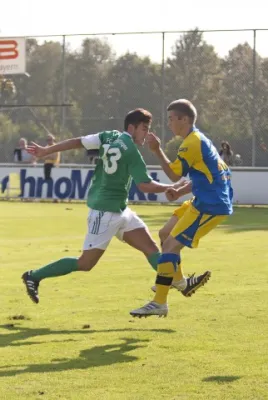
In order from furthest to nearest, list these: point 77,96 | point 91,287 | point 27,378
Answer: point 77,96 < point 91,287 < point 27,378

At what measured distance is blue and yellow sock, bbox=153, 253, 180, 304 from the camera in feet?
32.6

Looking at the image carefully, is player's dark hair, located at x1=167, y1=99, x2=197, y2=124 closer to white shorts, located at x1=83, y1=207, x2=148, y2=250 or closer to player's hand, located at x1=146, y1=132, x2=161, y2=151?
player's hand, located at x1=146, y1=132, x2=161, y2=151

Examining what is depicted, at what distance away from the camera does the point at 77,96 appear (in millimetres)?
38438

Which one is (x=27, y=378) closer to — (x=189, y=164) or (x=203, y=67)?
(x=189, y=164)

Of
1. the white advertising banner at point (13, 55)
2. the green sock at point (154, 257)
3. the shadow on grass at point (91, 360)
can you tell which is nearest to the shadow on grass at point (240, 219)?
the white advertising banner at point (13, 55)

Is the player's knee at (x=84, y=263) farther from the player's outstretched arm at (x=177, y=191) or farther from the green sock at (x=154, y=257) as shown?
the player's outstretched arm at (x=177, y=191)

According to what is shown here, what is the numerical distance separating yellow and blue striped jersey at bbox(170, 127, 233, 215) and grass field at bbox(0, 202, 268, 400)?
3.47 feet

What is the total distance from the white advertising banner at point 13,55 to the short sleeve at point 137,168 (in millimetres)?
29193

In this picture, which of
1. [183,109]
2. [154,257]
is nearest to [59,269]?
[154,257]

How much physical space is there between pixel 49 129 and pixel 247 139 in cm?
787

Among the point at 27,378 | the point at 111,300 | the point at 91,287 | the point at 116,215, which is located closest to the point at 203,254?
the point at 91,287

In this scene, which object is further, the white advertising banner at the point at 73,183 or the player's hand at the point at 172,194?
the white advertising banner at the point at 73,183

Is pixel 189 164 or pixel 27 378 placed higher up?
pixel 189 164

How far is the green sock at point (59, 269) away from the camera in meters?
10.5
